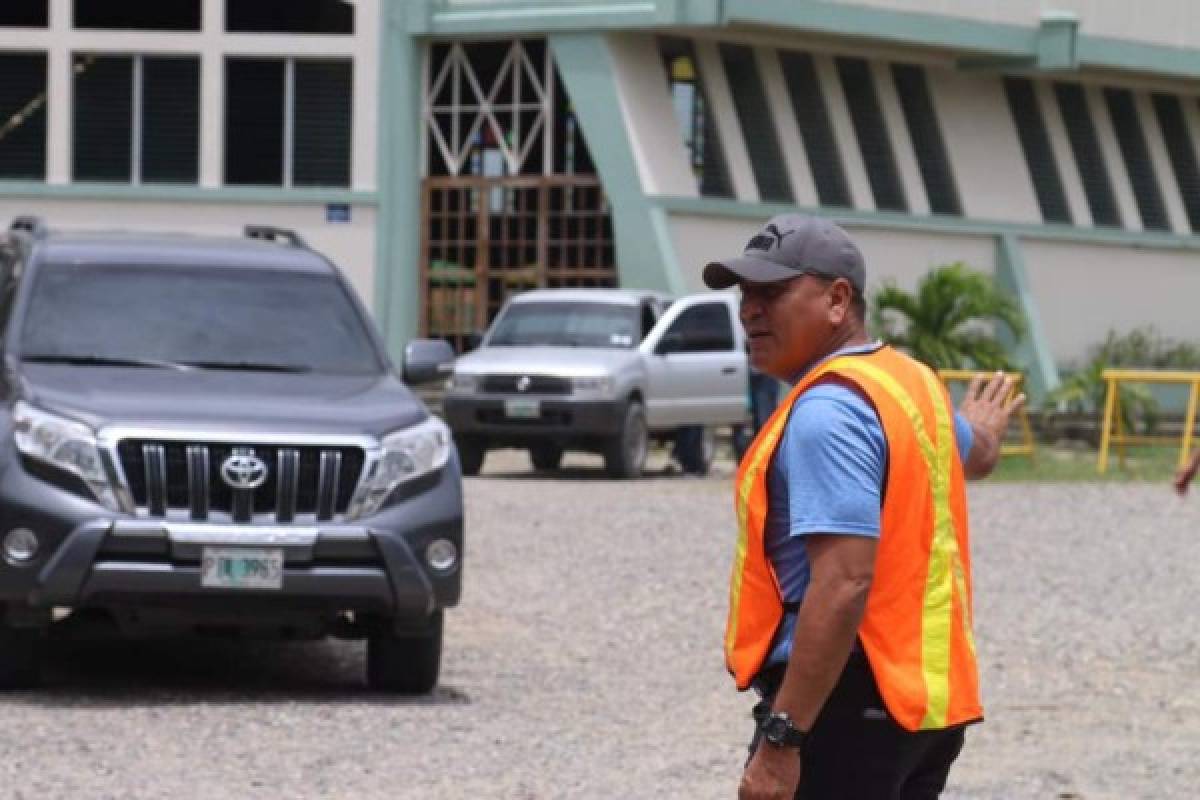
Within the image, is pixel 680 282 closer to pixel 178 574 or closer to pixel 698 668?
pixel 698 668

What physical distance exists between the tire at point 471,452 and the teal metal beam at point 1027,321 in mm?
13745

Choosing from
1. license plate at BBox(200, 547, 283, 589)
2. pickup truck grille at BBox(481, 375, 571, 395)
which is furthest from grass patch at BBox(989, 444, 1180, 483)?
license plate at BBox(200, 547, 283, 589)

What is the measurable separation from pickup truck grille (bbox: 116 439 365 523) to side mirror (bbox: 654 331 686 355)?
61.6 feet

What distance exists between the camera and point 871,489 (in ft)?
18.4

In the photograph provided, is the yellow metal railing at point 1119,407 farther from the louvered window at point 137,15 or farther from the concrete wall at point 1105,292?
the louvered window at point 137,15

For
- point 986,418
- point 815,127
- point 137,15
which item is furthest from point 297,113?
point 986,418

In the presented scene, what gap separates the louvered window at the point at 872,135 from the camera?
1682 inches

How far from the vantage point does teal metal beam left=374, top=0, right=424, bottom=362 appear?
40.1m

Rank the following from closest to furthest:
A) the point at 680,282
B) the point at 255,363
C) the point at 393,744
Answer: the point at 393,744 → the point at 255,363 → the point at 680,282

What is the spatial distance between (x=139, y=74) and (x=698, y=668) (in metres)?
27.2

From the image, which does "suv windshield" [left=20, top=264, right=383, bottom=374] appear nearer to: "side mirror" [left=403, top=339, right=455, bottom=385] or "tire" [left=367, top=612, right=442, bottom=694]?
"side mirror" [left=403, top=339, right=455, bottom=385]

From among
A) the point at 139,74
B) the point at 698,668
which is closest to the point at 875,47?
the point at 139,74

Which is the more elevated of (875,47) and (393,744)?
(875,47)

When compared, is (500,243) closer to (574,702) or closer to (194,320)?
(194,320)
